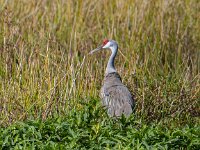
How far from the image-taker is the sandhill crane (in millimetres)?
6773

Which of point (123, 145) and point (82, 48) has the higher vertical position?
point (82, 48)

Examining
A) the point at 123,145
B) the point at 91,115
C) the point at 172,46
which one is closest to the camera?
the point at 123,145

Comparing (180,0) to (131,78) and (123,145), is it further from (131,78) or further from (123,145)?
(123,145)

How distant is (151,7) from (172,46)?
0.60 meters

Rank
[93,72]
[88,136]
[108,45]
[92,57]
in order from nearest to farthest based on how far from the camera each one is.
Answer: [88,136] < [93,72] < [108,45] < [92,57]

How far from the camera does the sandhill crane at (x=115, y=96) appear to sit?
6.77m

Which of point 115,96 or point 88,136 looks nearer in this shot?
point 88,136

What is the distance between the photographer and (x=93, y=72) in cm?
782

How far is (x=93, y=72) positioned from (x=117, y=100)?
91 cm

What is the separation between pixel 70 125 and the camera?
5.46m

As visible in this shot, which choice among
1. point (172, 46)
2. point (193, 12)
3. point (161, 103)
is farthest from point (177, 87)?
point (193, 12)

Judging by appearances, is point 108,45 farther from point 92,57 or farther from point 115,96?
point 115,96

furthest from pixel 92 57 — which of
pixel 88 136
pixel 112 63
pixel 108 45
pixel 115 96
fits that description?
pixel 88 136

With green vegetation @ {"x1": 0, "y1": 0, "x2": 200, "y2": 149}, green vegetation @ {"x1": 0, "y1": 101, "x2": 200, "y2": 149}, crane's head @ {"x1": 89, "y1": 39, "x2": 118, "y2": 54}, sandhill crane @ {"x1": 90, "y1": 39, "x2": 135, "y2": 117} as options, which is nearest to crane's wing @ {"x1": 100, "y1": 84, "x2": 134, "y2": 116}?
sandhill crane @ {"x1": 90, "y1": 39, "x2": 135, "y2": 117}
